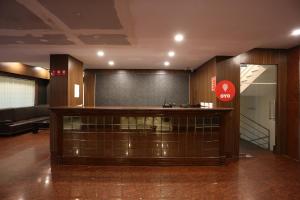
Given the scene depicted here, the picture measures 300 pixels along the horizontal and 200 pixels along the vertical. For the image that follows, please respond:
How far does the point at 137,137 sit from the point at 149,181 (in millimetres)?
1222

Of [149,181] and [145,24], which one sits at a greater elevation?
[145,24]

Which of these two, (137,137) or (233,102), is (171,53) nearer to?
(233,102)

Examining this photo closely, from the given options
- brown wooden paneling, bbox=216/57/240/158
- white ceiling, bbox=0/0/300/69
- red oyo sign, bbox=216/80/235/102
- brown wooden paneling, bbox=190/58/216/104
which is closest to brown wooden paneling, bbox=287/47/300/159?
white ceiling, bbox=0/0/300/69

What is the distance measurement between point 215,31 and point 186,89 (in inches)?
220

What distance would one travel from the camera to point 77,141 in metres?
5.00

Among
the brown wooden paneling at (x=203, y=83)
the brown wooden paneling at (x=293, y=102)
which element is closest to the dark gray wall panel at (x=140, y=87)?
the brown wooden paneling at (x=203, y=83)

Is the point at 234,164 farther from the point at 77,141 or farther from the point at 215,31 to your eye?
the point at 77,141

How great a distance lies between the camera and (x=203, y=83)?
24.0 feet

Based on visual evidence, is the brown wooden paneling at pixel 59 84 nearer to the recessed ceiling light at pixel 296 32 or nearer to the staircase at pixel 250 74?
the recessed ceiling light at pixel 296 32

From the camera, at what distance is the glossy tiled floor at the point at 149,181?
3.42 meters

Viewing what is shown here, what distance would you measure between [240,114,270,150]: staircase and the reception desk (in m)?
3.96

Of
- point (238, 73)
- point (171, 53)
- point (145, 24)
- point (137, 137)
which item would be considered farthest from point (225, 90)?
point (145, 24)

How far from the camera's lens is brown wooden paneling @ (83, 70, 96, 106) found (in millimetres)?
9148

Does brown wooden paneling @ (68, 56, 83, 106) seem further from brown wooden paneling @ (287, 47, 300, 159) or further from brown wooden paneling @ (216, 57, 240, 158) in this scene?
brown wooden paneling @ (287, 47, 300, 159)
